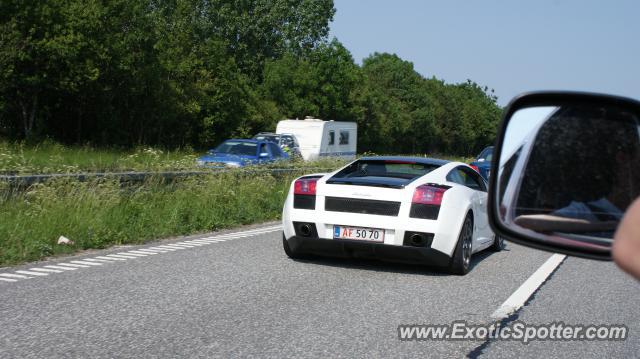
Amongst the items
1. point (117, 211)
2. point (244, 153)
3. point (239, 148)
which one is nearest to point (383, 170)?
point (117, 211)

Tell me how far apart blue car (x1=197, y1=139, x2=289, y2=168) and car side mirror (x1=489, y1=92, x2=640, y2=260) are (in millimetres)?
20675

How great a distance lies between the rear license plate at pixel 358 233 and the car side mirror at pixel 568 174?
6.61m

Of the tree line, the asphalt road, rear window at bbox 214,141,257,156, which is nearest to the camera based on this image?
the asphalt road

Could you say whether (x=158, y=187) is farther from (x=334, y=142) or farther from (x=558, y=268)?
(x=334, y=142)

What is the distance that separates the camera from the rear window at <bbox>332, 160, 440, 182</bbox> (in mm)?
9688

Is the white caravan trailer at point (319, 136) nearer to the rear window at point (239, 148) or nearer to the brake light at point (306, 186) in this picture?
the rear window at point (239, 148)

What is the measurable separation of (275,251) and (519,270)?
10.2 ft

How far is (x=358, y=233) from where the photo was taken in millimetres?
8852

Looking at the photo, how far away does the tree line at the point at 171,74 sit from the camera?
3344 cm

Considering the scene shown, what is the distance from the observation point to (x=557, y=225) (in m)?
1.73

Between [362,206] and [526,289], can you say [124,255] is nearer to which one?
[362,206]

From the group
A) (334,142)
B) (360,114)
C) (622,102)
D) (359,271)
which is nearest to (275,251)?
(359,271)

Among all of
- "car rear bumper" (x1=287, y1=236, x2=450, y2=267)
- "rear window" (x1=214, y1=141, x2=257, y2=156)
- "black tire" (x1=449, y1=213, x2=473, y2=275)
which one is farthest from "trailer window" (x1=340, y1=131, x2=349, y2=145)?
"car rear bumper" (x1=287, y1=236, x2=450, y2=267)

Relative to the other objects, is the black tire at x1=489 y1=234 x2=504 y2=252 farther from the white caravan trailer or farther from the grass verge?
the white caravan trailer
